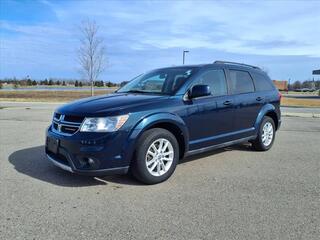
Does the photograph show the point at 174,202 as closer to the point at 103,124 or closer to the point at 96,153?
the point at 96,153

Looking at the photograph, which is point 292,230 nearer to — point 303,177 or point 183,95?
point 303,177

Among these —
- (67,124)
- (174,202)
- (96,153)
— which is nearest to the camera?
(174,202)

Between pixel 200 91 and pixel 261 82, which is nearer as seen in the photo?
pixel 200 91

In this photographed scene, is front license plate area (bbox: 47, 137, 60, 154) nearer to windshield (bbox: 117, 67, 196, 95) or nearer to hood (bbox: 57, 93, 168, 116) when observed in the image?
hood (bbox: 57, 93, 168, 116)

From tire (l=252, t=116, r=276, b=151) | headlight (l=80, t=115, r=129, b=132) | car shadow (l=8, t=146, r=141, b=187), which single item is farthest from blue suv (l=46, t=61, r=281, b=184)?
car shadow (l=8, t=146, r=141, b=187)

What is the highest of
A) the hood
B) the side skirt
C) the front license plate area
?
the hood

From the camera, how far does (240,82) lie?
257 inches

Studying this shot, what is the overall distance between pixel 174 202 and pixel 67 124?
1.81 metres

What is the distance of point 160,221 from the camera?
3.63 m

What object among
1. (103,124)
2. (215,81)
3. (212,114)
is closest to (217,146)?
(212,114)

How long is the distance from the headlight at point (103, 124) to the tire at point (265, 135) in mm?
3512

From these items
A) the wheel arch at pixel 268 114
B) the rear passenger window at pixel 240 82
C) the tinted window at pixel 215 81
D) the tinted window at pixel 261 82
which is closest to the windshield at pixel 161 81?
the tinted window at pixel 215 81

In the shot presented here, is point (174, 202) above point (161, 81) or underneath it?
underneath

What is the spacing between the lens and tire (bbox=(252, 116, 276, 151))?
7.02 metres
